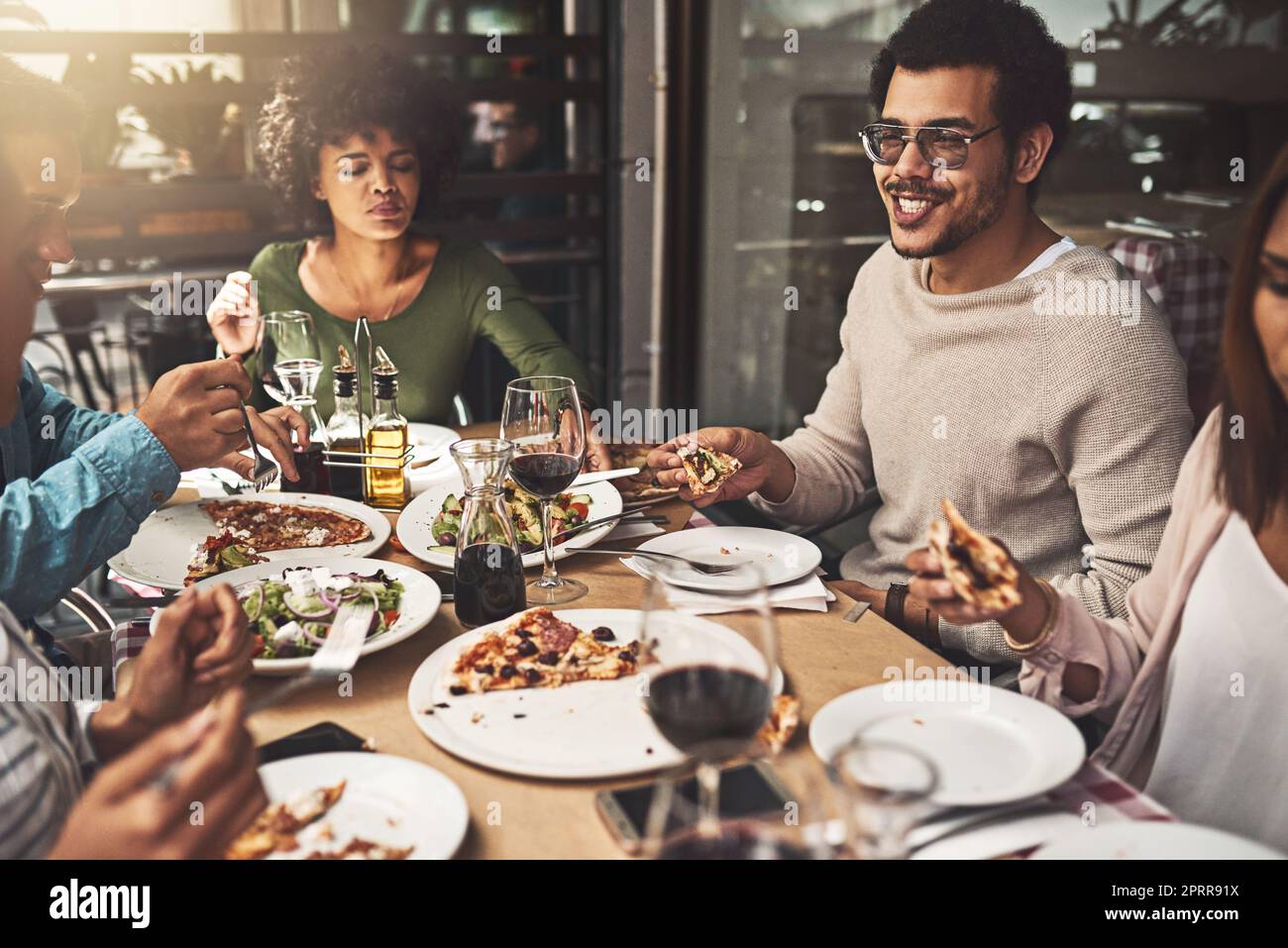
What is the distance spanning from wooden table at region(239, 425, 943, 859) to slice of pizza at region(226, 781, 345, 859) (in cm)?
13

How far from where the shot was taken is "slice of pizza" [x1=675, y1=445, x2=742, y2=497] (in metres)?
1.80

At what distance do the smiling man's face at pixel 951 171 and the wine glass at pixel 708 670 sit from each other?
3.82 feet

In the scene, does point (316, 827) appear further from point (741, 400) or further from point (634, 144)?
point (634, 144)

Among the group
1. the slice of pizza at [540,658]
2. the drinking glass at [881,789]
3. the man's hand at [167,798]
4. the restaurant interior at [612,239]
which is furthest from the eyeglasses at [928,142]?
the man's hand at [167,798]

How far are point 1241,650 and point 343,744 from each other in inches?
40.2

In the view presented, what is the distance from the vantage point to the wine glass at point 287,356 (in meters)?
1.89

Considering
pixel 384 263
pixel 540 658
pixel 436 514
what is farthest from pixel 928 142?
pixel 384 263

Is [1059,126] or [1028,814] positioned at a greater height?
[1059,126]

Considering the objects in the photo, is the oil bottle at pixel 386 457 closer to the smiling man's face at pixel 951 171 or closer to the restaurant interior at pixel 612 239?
the restaurant interior at pixel 612 239

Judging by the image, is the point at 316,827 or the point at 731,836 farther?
the point at 316,827
